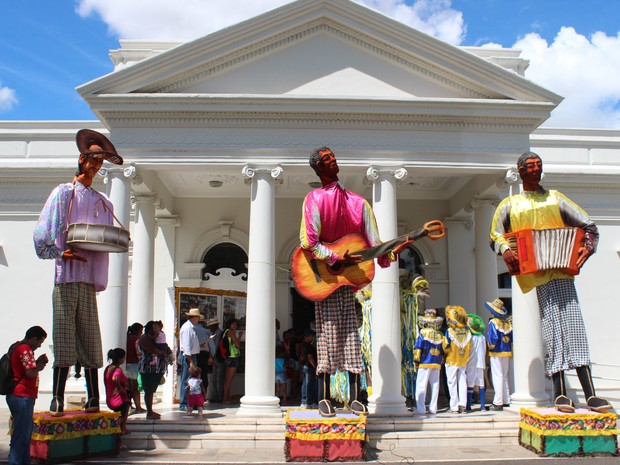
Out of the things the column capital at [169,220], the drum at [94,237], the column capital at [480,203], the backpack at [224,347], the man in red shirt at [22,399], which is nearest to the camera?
the man in red shirt at [22,399]

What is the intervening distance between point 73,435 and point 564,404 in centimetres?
574

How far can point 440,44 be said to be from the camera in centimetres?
1173

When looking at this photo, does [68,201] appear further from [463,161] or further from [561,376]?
[463,161]

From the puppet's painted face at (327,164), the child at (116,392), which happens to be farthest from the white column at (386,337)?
the child at (116,392)

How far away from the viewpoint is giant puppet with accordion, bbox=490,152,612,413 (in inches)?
290

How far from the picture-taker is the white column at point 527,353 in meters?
11.0

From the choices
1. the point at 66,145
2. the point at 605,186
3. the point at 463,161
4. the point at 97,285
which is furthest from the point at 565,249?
the point at 66,145

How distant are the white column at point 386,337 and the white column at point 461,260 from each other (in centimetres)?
532

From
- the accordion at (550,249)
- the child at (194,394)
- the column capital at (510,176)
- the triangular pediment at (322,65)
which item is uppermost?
the triangular pediment at (322,65)

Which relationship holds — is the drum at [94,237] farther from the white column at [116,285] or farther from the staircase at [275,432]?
the white column at [116,285]

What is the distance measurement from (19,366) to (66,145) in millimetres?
10771

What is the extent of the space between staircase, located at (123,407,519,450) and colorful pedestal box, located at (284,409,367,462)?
131 cm

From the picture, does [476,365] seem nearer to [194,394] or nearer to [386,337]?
[386,337]

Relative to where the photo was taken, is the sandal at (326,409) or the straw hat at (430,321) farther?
the straw hat at (430,321)
